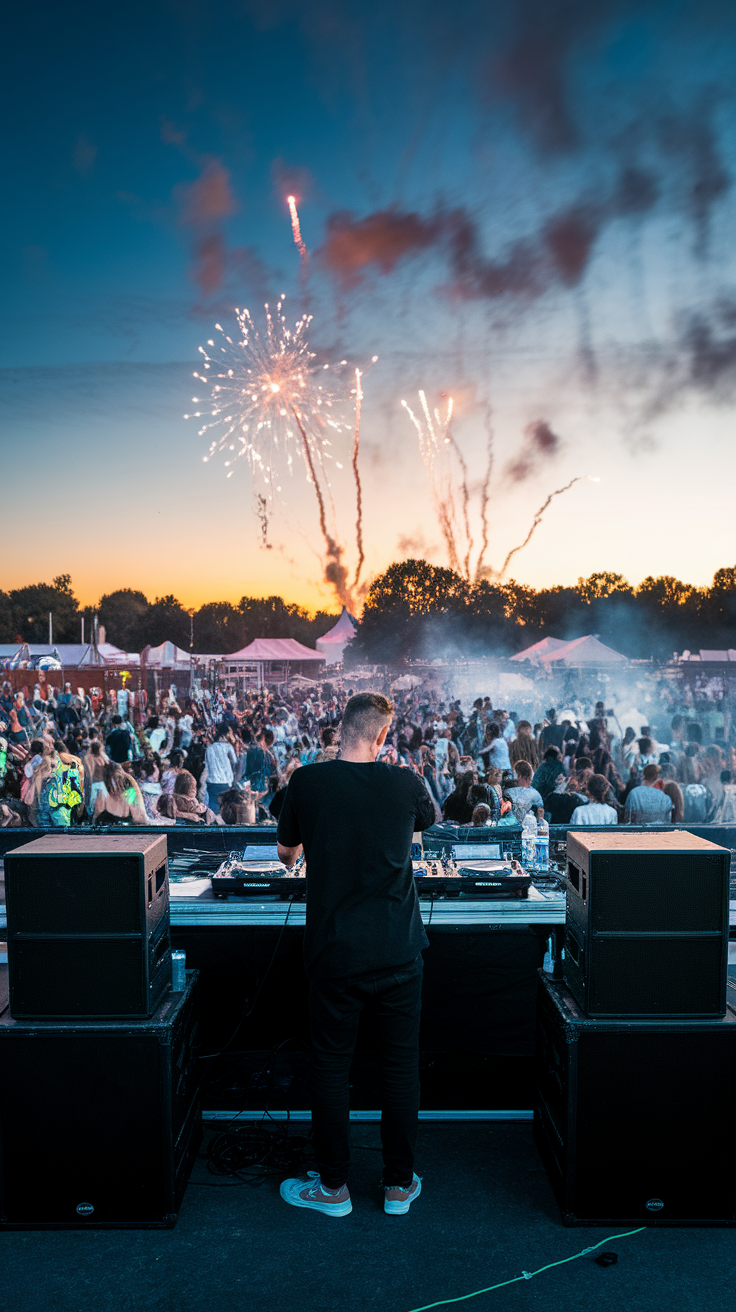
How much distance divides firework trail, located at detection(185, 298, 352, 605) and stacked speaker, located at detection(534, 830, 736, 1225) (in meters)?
11.5

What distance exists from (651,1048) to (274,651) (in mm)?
11104

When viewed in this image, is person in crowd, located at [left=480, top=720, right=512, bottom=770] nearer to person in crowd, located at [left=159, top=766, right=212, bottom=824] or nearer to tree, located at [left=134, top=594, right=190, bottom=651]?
person in crowd, located at [left=159, top=766, right=212, bottom=824]

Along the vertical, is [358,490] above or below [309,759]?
above

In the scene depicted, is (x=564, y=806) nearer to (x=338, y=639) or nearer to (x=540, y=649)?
(x=540, y=649)

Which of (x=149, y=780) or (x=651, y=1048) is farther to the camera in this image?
(x=149, y=780)

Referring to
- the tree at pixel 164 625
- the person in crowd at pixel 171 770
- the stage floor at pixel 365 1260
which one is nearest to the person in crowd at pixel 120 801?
the person in crowd at pixel 171 770

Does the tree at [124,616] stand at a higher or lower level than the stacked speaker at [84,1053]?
higher

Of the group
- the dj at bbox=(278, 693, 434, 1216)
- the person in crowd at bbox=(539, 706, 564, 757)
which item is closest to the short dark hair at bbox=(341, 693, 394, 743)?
the dj at bbox=(278, 693, 434, 1216)

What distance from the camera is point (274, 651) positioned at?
1320 cm

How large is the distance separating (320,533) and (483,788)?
8749mm

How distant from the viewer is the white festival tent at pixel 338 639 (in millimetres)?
13680

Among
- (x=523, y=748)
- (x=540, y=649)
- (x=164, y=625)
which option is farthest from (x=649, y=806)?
(x=164, y=625)

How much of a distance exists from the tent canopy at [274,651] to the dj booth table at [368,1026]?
31.8 ft

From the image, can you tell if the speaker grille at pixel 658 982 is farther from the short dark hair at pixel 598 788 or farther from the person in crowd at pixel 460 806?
the short dark hair at pixel 598 788
